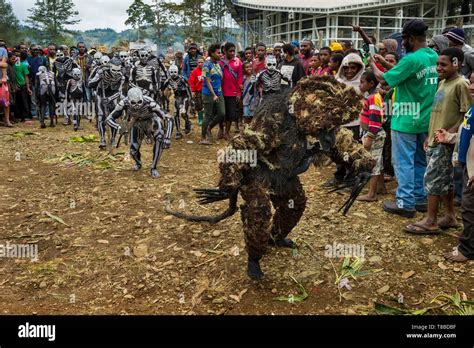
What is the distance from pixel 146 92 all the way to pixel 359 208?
4716 mm

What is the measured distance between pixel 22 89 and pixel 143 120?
806 cm

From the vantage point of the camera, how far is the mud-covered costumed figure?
346 centimetres

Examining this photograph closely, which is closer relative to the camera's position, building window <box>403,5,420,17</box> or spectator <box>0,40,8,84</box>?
spectator <box>0,40,8,84</box>

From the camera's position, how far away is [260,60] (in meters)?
10.5

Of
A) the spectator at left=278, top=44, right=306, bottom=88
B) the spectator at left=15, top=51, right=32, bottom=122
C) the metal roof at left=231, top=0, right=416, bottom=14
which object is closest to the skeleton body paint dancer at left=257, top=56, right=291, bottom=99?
the spectator at left=278, top=44, right=306, bottom=88

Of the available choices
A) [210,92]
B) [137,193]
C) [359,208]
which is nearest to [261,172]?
[359,208]

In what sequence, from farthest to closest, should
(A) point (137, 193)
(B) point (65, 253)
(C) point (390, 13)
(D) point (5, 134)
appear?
1. (C) point (390, 13)
2. (D) point (5, 134)
3. (A) point (137, 193)
4. (B) point (65, 253)

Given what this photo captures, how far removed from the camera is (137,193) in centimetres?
674

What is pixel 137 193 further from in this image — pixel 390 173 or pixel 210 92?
pixel 390 173

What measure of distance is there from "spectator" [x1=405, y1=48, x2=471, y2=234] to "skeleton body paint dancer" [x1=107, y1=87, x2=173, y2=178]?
457 cm

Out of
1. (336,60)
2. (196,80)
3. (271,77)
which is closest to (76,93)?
(196,80)

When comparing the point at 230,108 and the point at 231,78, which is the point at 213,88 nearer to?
the point at 231,78

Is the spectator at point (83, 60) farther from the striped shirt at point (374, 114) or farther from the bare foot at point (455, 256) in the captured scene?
the bare foot at point (455, 256)

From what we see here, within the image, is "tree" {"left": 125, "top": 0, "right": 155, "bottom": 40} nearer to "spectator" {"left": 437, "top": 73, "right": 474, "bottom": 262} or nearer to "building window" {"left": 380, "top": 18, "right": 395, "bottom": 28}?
"building window" {"left": 380, "top": 18, "right": 395, "bottom": 28}
